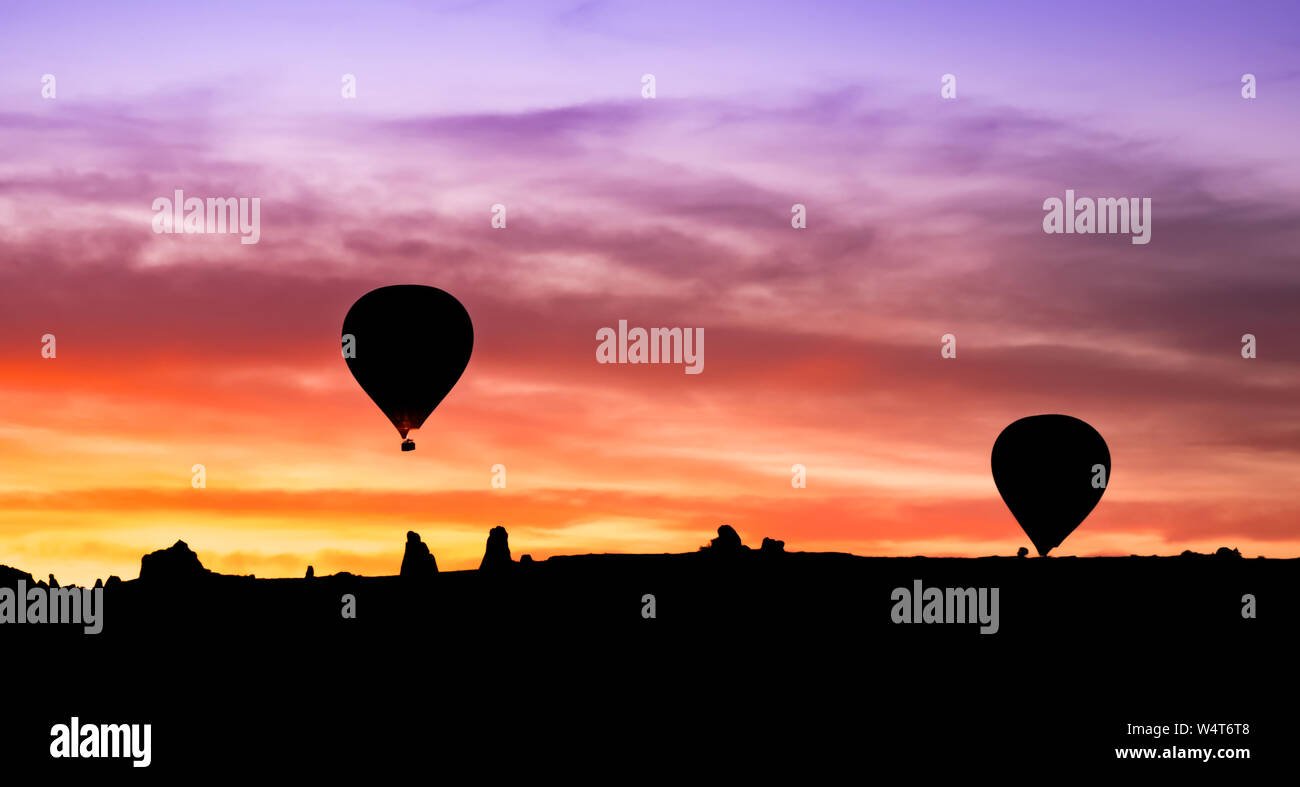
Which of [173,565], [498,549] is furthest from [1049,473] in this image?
[173,565]

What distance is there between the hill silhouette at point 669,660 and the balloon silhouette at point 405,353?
5778mm

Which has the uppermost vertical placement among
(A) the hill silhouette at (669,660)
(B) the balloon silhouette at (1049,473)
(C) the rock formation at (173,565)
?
(B) the balloon silhouette at (1049,473)

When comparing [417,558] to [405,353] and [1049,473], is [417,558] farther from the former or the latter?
[1049,473]

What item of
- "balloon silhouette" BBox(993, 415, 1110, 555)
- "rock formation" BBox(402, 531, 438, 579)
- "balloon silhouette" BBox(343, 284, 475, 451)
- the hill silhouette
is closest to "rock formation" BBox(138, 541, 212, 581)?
the hill silhouette

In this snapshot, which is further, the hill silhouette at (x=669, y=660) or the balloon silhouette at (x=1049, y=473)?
the balloon silhouette at (x=1049, y=473)

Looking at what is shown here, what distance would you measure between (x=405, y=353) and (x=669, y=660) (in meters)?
12.3

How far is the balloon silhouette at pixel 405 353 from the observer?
2071 inches

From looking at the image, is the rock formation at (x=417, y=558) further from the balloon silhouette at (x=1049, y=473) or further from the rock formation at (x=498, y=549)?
the balloon silhouette at (x=1049, y=473)

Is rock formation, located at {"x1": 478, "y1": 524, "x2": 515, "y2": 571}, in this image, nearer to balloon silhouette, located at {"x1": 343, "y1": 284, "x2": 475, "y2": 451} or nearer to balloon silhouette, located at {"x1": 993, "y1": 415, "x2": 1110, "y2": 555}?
balloon silhouette, located at {"x1": 343, "y1": 284, "x2": 475, "y2": 451}

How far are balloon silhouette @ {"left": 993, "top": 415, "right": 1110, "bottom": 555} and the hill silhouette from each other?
247cm

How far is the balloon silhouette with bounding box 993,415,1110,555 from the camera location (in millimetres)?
61938

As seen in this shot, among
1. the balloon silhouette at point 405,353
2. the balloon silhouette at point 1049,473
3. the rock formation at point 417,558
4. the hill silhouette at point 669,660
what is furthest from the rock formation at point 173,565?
the balloon silhouette at point 1049,473
